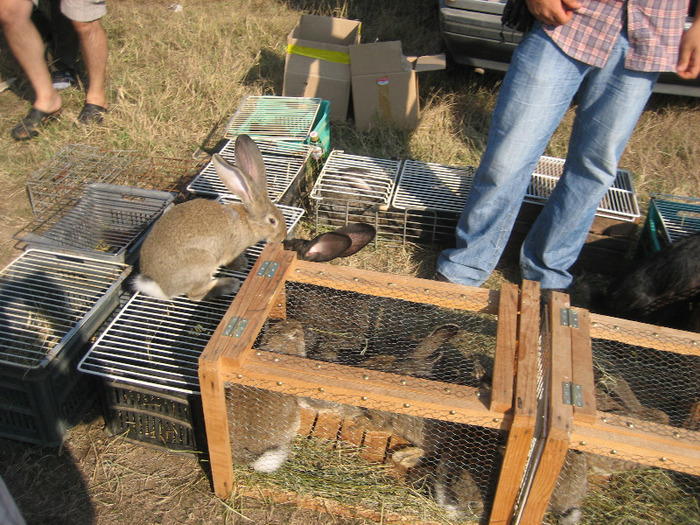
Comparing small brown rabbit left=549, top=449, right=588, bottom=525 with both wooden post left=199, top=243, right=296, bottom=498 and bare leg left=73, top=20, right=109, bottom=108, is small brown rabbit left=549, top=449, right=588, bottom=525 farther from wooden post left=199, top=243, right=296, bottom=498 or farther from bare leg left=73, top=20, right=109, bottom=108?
bare leg left=73, top=20, right=109, bottom=108

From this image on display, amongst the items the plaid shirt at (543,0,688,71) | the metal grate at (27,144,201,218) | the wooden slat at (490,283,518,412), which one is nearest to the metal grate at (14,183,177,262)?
the metal grate at (27,144,201,218)

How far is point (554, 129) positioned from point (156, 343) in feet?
6.56

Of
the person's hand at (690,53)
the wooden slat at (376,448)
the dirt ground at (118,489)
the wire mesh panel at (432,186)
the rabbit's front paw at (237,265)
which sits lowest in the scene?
the dirt ground at (118,489)

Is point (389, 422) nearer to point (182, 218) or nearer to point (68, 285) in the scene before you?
point (182, 218)

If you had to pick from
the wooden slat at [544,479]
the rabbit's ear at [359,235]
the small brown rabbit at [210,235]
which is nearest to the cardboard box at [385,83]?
the rabbit's ear at [359,235]

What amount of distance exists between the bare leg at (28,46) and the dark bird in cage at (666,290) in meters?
4.04

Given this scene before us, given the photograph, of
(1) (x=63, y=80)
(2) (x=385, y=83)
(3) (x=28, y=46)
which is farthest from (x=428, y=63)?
(1) (x=63, y=80)

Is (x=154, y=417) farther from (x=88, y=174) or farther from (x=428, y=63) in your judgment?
(x=428, y=63)

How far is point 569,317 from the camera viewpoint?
1.98 metres

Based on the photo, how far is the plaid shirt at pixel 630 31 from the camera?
94.6 inches

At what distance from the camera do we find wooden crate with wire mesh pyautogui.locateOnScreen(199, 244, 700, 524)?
1.72m

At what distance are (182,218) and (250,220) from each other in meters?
0.40

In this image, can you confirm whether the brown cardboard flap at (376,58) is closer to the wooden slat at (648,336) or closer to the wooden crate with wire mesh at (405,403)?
the wooden crate with wire mesh at (405,403)

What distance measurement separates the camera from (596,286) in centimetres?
337
